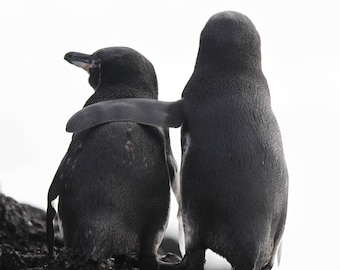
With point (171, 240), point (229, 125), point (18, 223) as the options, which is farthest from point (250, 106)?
point (171, 240)

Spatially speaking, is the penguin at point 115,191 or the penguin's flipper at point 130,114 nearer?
the penguin at point 115,191

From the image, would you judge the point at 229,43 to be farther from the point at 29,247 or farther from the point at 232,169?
the point at 29,247

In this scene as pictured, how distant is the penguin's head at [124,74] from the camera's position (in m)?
5.62

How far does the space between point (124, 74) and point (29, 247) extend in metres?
1.32

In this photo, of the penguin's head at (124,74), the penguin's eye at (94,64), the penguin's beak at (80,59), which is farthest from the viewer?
the penguin's beak at (80,59)

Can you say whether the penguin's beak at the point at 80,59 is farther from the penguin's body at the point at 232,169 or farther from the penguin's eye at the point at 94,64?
the penguin's body at the point at 232,169

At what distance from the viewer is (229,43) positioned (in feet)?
18.0

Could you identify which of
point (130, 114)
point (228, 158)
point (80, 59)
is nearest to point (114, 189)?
point (130, 114)

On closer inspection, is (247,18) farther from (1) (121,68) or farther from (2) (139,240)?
(2) (139,240)

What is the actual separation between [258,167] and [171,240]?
2.78m

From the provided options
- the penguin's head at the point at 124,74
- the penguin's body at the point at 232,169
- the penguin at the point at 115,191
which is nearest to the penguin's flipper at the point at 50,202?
the penguin at the point at 115,191

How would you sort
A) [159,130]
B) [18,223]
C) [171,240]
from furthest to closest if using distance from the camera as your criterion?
[171,240]
[18,223]
[159,130]

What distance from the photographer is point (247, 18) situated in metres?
5.63

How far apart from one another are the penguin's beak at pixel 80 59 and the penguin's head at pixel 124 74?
10cm
